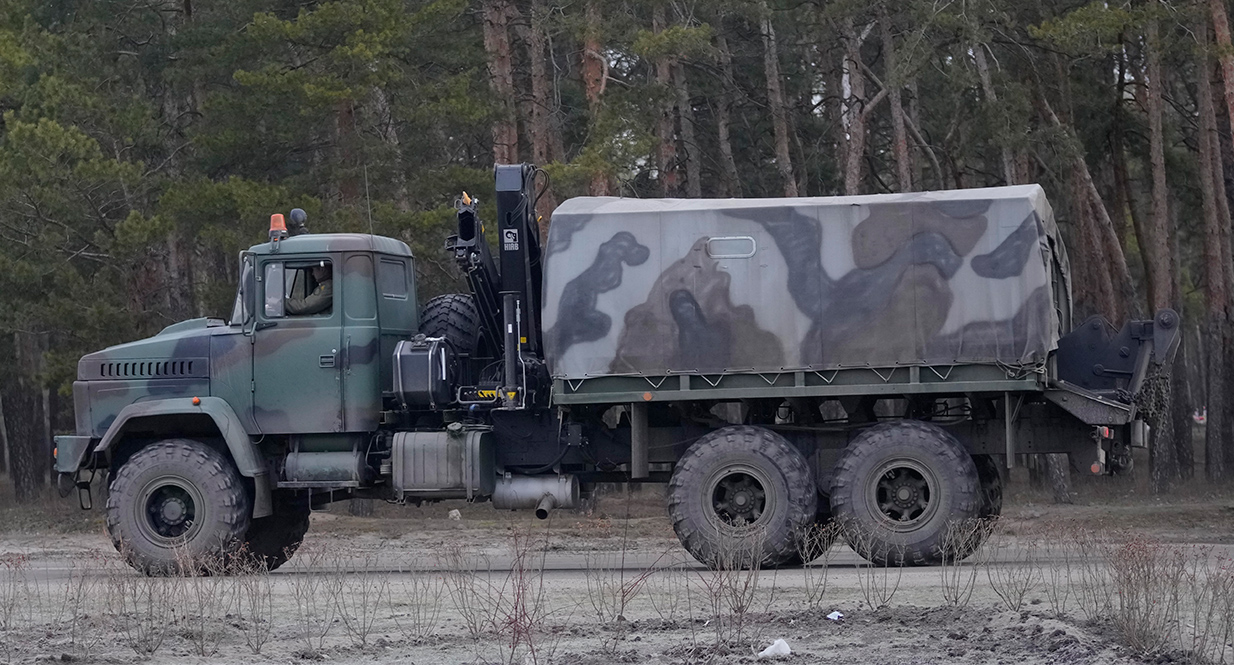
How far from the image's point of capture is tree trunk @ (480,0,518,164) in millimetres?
25672

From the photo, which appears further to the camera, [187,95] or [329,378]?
[187,95]

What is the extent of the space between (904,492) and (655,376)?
239 centimetres

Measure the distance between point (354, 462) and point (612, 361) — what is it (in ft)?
8.80

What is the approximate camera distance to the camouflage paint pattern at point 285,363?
13375 mm

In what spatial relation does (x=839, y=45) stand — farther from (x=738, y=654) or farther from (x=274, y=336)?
(x=738, y=654)

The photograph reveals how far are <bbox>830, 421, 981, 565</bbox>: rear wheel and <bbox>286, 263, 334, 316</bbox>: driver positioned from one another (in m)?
4.94

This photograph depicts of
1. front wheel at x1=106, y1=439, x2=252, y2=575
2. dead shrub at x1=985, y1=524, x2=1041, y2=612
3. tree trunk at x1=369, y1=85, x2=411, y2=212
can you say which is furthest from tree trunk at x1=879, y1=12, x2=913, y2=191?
front wheel at x1=106, y1=439, x2=252, y2=575

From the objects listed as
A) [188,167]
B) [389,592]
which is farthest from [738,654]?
[188,167]

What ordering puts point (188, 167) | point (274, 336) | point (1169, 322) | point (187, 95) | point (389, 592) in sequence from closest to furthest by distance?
point (389, 592)
point (1169, 322)
point (274, 336)
point (188, 167)
point (187, 95)

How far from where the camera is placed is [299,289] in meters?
13.5

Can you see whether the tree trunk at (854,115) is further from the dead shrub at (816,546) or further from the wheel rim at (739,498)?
the wheel rim at (739,498)

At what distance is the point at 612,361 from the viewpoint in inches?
501

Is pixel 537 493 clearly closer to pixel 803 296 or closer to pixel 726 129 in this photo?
pixel 803 296

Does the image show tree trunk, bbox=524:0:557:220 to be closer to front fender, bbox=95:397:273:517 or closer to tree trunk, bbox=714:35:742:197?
tree trunk, bbox=714:35:742:197
